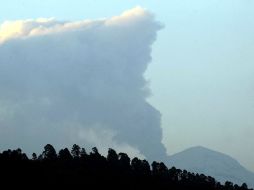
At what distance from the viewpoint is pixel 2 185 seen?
467 feet

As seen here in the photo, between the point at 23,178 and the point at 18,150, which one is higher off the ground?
the point at 18,150

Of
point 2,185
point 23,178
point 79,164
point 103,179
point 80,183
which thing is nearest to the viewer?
point 2,185

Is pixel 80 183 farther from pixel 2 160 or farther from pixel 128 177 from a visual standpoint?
pixel 128 177

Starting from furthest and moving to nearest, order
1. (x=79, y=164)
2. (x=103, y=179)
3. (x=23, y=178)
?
(x=79, y=164), (x=103, y=179), (x=23, y=178)

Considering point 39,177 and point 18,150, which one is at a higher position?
point 18,150

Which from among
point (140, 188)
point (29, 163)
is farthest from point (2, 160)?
point (140, 188)

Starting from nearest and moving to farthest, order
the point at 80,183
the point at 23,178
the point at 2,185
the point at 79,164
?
the point at 2,185, the point at 23,178, the point at 80,183, the point at 79,164

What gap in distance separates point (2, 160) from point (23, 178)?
449 inches

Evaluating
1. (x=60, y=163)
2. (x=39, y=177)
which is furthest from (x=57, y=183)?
(x=60, y=163)

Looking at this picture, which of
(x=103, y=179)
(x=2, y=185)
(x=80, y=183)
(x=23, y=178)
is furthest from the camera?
(x=103, y=179)

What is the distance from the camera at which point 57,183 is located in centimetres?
15738

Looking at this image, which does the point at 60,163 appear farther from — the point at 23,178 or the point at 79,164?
the point at 23,178

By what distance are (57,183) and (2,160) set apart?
16.2 metres

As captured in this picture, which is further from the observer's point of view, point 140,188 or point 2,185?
point 140,188
